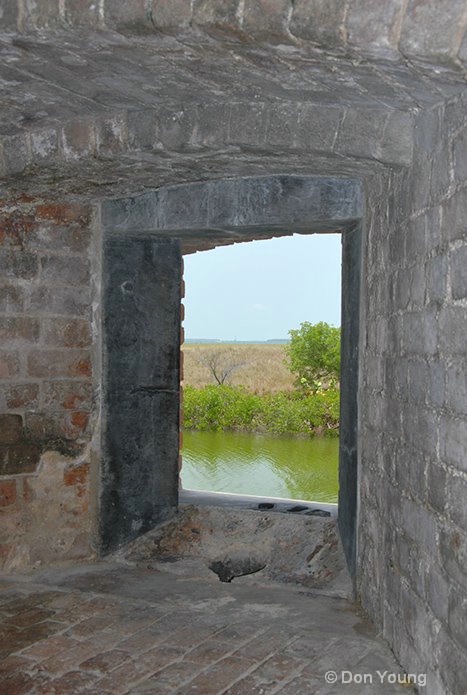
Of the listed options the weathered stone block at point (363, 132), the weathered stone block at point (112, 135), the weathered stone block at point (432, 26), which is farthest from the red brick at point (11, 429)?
the weathered stone block at point (432, 26)

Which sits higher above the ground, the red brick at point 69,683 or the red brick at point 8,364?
the red brick at point 8,364

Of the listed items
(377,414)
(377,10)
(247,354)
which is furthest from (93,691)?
(247,354)

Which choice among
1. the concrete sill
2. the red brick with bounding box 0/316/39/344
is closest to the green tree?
the concrete sill

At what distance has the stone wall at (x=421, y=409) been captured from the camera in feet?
7.20

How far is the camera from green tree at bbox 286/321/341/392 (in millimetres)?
15711

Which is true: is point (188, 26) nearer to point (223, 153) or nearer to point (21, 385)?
point (223, 153)

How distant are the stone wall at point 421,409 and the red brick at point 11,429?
1.84m

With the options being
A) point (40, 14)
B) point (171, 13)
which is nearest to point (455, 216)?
point (171, 13)

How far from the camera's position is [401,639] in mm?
2779

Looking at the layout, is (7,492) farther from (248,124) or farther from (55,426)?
(248,124)

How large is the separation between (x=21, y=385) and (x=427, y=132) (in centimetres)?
250

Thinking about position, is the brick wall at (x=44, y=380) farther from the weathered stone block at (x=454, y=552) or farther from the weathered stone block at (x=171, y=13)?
the weathered stone block at (x=454, y=552)

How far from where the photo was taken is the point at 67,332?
162 inches

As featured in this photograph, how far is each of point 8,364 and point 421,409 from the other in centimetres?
231
